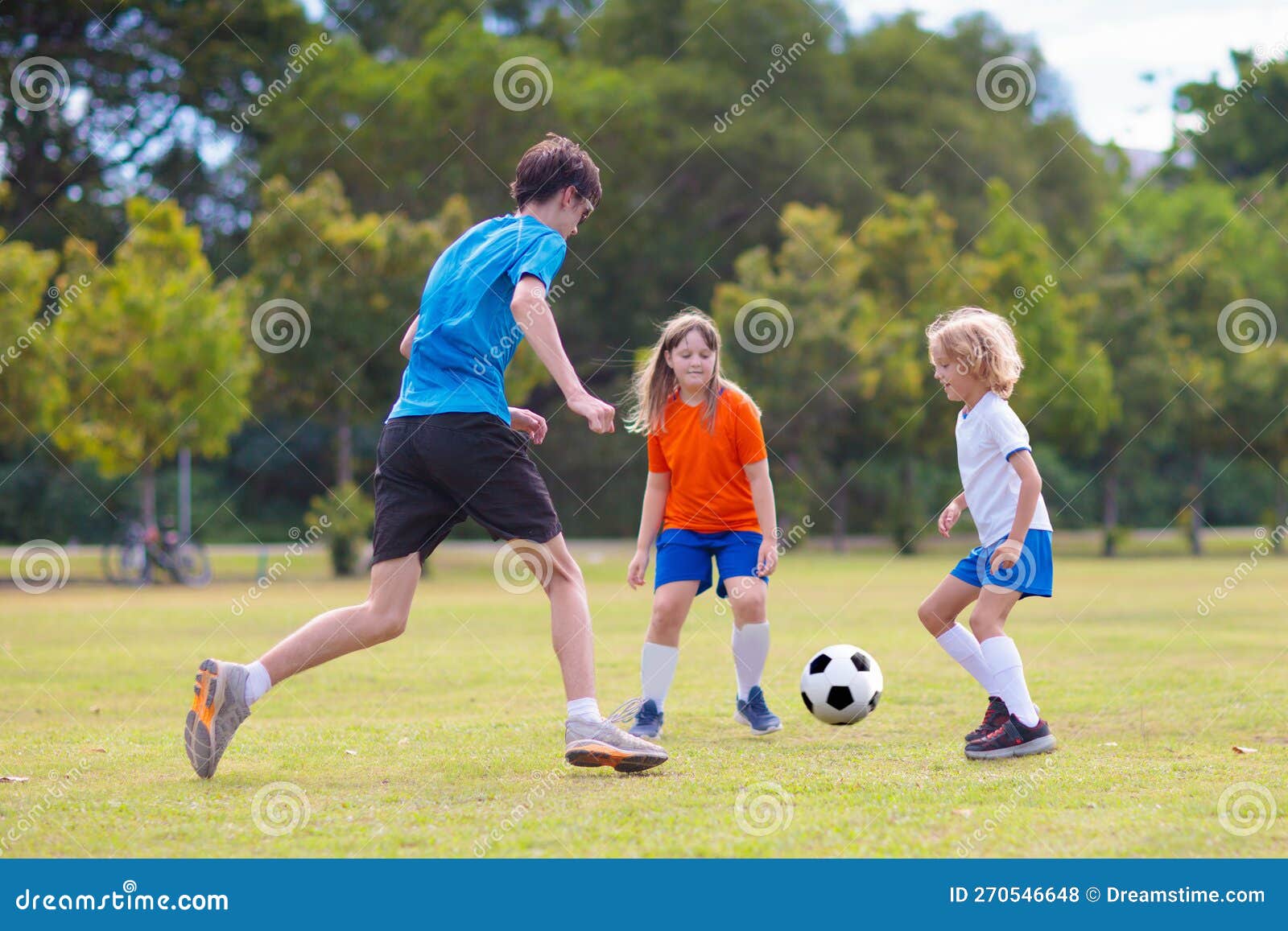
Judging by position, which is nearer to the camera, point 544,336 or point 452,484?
point 544,336

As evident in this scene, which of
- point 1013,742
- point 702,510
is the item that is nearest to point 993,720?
point 1013,742

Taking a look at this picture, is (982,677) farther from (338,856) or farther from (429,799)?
(338,856)

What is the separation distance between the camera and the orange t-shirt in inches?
243

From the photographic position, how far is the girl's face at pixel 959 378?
5.65 meters

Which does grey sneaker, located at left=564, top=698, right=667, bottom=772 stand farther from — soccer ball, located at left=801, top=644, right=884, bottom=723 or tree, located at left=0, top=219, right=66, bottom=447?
tree, located at left=0, top=219, right=66, bottom=447

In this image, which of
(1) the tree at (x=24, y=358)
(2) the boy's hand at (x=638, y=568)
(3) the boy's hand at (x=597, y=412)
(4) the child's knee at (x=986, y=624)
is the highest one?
(3) the boy's hand at (x=597, y=412)

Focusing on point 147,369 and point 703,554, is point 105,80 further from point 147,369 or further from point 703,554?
point 703,554

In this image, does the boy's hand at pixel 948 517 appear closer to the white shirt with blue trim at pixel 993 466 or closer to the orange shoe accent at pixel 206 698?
the white shirt with blue trim at pixel 993 466

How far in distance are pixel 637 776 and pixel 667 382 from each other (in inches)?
80.6

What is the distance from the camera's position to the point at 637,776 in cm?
495

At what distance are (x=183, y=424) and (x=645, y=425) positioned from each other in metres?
16.0

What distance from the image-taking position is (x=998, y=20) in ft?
148

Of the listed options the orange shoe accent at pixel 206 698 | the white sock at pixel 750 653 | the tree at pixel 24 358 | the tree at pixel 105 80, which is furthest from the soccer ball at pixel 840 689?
the tree at pixel 105 80

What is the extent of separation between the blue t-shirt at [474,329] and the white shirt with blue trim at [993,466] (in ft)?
6.09
